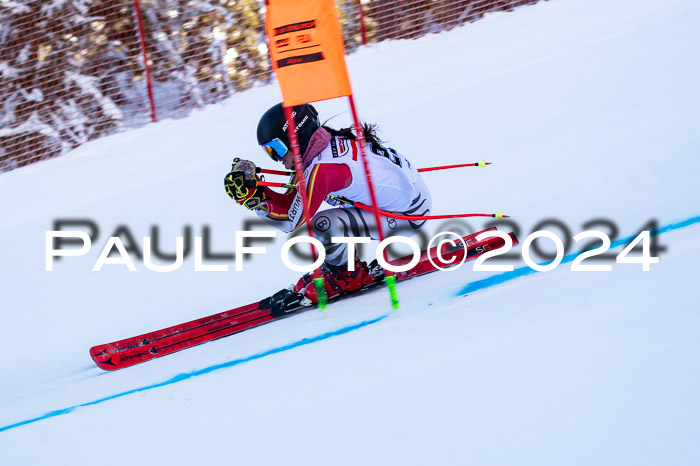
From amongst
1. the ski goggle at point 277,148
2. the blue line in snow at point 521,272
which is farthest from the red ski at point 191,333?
the ski goggle at point 277,148

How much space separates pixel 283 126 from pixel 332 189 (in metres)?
0.38

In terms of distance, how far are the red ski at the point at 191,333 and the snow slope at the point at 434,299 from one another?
9 cm

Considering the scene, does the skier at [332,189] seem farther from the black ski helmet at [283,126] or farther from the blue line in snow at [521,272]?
the blue line in snow at [521,272]

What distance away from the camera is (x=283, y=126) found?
10.6 ft

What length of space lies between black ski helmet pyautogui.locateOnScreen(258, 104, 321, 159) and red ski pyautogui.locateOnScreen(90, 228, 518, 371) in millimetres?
889

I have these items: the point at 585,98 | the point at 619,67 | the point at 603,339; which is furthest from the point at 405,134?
the point at 603,339

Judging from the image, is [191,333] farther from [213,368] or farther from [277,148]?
[277,148]

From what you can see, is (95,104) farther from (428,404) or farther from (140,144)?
(428,404)

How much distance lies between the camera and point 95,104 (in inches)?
→ 300

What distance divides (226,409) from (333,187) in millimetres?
1180

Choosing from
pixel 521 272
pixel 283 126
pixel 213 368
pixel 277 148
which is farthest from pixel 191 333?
pixel 521 272

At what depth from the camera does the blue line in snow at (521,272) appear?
3.29 metres

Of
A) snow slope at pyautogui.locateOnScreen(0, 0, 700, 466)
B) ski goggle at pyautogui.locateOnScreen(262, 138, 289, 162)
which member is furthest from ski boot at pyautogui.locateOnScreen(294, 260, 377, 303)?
ski goggle at pyautogui.locateOnScreen(262, 138, 289, 162)

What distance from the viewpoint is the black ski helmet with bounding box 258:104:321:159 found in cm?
324
